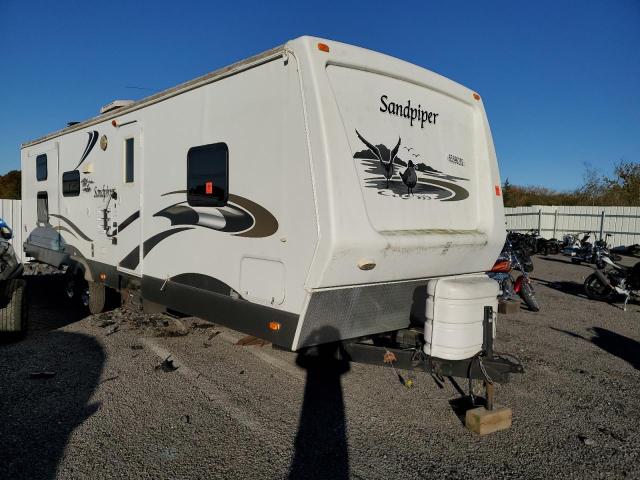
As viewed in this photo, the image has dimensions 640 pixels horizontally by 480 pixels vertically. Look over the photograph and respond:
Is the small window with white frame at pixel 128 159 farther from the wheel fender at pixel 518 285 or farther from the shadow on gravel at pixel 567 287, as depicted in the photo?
the shadow on gravel at pixel 567 287

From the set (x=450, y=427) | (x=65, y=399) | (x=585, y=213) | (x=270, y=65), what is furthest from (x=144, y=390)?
(x=585, y=213)

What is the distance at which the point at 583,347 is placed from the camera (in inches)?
249

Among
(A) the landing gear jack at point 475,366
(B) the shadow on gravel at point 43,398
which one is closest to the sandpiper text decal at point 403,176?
(A) the landing gear jack at point 475,366

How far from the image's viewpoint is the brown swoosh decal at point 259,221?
3.83 metres

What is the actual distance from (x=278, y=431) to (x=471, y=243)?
2.37 metres

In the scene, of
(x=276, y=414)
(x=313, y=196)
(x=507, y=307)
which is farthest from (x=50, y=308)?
(x=507, y=307)

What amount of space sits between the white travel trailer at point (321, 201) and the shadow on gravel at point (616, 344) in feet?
8.15

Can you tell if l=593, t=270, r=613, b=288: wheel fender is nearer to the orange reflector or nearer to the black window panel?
the orange reflector

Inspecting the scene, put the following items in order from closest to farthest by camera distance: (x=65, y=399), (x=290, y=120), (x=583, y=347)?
(x=290, y=120) < (x=65, y=399) < (x=583, y=347)

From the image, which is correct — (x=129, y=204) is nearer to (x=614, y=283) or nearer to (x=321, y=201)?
(x=321, y=201)

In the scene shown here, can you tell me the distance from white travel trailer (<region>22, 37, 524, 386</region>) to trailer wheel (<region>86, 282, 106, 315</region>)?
204 cm

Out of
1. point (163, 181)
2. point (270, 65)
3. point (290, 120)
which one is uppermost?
point (270, 65)

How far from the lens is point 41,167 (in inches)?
340

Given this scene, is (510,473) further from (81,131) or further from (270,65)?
(81,131)
